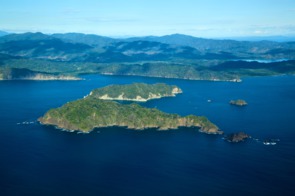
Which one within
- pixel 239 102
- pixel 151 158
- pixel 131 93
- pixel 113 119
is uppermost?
pixel 131 93

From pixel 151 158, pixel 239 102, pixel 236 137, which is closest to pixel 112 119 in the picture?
pixel 151 158

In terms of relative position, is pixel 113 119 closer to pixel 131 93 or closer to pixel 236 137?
pixel 236 137

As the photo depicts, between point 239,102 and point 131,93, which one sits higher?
point 131,93

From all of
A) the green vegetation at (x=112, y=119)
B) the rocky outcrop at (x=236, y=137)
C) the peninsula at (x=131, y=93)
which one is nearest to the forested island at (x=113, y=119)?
the green vegetation at (x=112, y=119)

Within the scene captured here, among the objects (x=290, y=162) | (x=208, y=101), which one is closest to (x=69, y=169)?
(x=290, y=162)

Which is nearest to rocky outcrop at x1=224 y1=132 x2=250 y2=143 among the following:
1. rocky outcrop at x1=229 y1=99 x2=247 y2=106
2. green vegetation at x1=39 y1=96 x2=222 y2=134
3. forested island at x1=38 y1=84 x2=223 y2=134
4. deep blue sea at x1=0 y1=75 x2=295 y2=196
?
deep blue sea at x1=0 y1=75 x2=295 y2=196

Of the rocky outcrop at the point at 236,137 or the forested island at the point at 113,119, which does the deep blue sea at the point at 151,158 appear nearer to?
the rocky outcrop at the point at 236,137
